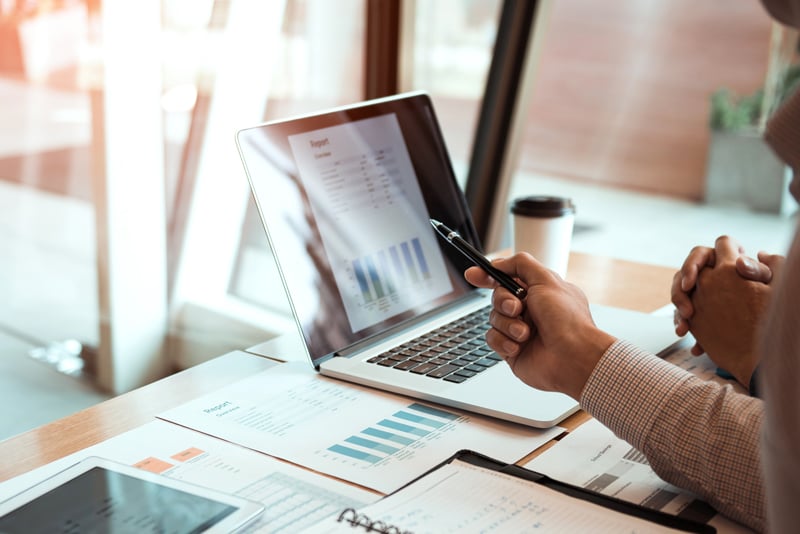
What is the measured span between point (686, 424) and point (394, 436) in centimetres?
28

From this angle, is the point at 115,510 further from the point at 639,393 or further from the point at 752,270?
the point at 752,270

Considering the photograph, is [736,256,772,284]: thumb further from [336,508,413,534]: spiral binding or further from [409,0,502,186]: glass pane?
[409,0,502,186]: glass pane

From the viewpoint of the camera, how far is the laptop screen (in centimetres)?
109

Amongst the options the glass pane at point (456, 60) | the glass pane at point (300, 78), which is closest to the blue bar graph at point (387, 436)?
the glass pane at point (300, 78)

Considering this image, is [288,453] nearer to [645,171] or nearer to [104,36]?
[104,36]

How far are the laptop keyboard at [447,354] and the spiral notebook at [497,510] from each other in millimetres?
239

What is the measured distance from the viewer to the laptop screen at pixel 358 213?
109cm

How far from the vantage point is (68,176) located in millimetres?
1952

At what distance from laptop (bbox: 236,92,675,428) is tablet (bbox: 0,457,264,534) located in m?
0.30

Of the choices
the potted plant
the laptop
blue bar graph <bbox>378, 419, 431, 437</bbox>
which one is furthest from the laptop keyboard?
the potted plant

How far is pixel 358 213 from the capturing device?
1191mm

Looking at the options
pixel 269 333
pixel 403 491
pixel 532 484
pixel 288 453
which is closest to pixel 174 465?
pixel 288 453

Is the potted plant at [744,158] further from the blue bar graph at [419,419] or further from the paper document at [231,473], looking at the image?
the paper document at [231,473]

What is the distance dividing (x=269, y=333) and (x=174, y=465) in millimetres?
1572
